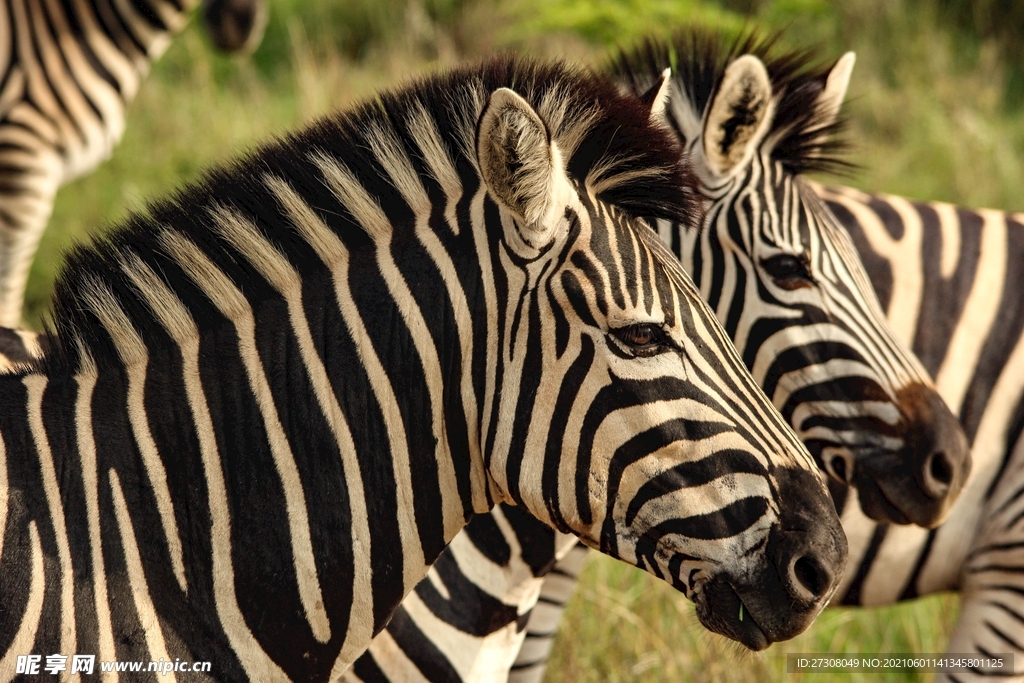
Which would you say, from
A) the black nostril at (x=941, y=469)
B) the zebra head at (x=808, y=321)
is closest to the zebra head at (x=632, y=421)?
the zebra head at (x=808, y=321)

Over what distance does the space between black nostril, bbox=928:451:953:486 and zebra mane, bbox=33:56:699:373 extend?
157cm

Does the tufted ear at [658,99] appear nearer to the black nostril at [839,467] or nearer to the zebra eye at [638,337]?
the zebra eye at [638,337]

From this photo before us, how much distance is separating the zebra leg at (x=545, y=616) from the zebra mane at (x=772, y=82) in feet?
5.72

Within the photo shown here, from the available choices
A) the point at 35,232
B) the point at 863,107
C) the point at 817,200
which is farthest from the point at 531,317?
the point at 863,107

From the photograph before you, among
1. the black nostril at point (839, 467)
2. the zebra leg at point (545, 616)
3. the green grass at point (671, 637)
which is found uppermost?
the black nostril at point (839, 467)

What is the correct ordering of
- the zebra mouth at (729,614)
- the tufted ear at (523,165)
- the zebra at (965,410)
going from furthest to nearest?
the zebra at (965,410) < the zebra mouth at (729,614) < the tufted ear at (523,165)

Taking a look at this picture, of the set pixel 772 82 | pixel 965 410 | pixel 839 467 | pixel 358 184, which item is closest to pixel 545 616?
pixel 839 467

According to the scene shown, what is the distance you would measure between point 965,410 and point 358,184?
2.87m

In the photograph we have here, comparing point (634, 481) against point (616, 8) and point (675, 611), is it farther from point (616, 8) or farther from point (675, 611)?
point (616, 8)

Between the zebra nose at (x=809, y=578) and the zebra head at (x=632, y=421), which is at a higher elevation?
the zebra head at (x=632, y=421)

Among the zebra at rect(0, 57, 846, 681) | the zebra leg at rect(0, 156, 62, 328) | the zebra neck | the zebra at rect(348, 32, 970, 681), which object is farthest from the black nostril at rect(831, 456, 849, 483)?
the zebra leg at rect(0, 156, 62, 328)

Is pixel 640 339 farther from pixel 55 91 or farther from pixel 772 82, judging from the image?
pixel 55 91

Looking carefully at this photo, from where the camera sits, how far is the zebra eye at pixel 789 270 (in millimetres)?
3645

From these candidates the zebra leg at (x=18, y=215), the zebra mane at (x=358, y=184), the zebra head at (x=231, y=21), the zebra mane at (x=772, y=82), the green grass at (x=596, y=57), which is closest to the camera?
the zebra mane at (x=358, y=184)
